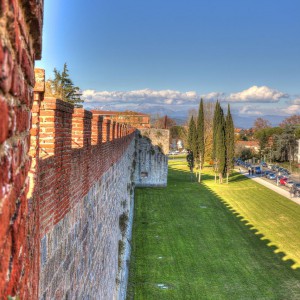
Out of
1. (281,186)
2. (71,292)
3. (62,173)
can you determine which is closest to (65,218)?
(62,173)

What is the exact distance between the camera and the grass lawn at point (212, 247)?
15.7 metres

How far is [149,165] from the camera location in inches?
1499

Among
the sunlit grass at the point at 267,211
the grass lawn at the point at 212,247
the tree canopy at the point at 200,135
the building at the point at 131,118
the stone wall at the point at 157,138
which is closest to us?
the grass lawn at the point at 212,247

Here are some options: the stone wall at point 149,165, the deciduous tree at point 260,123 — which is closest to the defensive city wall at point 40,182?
the stone wall at point 149,165

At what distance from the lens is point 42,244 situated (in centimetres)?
295

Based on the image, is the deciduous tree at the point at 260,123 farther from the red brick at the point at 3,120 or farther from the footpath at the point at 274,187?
the red brick at the point at 3,120

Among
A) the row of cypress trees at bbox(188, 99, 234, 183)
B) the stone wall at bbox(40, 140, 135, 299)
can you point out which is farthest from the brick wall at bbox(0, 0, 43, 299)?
the row of cypress trees at bbox(188, 99, 234, 183)

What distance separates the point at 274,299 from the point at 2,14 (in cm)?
1600

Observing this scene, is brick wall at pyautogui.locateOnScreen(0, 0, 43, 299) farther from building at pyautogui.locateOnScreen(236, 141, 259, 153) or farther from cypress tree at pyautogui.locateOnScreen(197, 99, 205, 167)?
building at pyautogui.locateOnScreen(236, 141, 259, 153)

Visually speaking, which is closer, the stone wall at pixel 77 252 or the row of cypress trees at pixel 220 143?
the stone wall at pixel 77 252

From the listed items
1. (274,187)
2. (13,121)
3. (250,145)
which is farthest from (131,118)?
(13,121)

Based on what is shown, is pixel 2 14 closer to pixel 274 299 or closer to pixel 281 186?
pixel 274 299

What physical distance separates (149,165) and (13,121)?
36.9m

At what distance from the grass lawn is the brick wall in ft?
45.4
